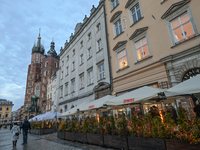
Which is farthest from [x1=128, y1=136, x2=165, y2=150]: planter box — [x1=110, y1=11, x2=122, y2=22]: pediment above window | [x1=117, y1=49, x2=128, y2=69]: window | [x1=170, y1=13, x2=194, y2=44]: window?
[x1=110, y1=11, x2=122, y2=22]: pediment above window

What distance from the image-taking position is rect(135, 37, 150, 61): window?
11141 millimetres

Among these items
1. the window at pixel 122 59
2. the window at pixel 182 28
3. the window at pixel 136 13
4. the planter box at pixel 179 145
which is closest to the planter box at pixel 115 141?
the planter box at pixel 179 145

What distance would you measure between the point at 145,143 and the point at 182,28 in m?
8.17

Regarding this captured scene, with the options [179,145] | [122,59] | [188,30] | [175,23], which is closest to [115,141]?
[179,145]

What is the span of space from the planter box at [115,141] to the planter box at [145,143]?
0.95 ft

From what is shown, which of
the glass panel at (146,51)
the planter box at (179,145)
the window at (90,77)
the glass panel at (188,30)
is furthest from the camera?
the window at (90,77)

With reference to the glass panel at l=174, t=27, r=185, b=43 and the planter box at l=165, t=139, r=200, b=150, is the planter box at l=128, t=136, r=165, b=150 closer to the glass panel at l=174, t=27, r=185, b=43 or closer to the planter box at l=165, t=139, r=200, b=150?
the planter box at l=165, t=139, r=200, b=150

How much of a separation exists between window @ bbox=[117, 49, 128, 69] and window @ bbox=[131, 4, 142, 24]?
326cm

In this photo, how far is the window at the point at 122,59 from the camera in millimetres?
13069

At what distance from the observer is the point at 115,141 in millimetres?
6133

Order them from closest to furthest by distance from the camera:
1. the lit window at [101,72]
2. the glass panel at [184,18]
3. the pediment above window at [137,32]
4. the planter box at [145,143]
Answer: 1. the planter box at [145,143]
2. the glass panel at [184,18]
3. the pediment above window at [137,32]
4. the lit window at [101,72]

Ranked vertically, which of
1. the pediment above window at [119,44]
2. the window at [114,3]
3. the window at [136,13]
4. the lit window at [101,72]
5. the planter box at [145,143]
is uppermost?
the window at [114,3]

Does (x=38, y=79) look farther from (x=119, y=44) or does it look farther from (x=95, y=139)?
(x=95, y=139)

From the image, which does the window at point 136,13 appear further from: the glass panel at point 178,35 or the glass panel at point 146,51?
the glass panel at point 178,35
